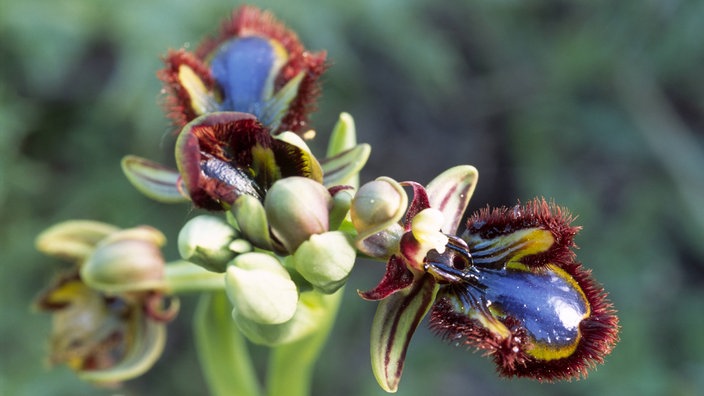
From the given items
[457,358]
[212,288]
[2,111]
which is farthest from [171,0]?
[457,358]

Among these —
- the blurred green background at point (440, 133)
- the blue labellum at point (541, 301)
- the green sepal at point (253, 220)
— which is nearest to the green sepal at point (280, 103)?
the green sepal at point (253, 220)

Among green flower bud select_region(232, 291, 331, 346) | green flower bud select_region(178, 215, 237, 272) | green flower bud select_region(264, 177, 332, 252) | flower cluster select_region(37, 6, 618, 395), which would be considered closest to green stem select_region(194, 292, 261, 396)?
green flower bud select_region(232, 291, 331, 346)

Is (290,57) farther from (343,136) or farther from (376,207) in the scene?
(376,207)

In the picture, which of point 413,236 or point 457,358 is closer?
point 413,236

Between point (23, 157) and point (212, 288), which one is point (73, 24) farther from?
point (212, 288)

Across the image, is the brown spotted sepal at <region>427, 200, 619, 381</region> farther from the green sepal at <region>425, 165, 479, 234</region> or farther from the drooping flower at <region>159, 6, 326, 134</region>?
the drooping flower at <region>159, 6, 326, 134</region>

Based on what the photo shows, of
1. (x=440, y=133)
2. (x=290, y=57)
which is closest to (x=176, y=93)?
(x=290, y=57)

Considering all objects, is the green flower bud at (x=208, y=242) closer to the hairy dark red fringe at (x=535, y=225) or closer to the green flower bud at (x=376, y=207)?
the green flower bud at (x=376, y=207)
